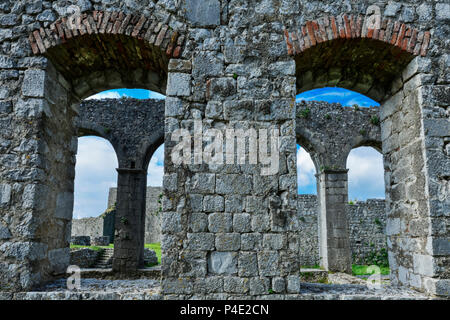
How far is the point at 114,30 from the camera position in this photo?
3.55 meters

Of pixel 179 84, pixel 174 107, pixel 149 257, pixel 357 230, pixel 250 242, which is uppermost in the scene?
pixel 179 84

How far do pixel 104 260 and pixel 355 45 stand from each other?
1186 centimetres

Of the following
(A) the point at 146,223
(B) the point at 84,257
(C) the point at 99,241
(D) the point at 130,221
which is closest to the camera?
(D) the point at 130,221

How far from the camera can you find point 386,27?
364cm

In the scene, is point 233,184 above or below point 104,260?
above

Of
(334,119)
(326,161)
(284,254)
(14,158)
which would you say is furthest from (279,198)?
(334,119)

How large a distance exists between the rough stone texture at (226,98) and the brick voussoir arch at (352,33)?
0.04 feet

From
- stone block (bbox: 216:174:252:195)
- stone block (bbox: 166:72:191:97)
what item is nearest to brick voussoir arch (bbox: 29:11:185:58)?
stone block (bbox: 166:72:191:97)

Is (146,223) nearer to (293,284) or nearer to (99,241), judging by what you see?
(99,241)

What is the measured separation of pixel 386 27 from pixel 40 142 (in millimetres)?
3998

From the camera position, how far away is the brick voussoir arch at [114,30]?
3.55 meters

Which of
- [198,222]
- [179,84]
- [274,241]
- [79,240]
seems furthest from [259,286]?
[79,240]

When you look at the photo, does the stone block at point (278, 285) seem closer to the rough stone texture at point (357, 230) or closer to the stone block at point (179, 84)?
the stone block at point (179, 84)
